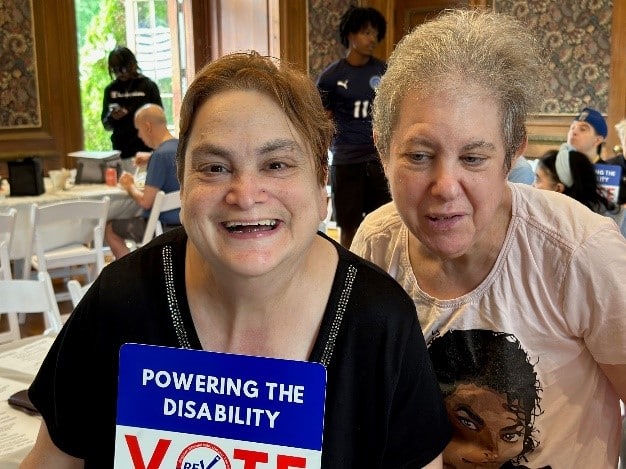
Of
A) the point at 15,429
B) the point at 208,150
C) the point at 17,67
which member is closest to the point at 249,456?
the point at 208,150

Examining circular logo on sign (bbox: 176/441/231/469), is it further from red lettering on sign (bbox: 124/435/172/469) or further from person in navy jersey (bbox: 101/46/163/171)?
person in navy jersey (bbox: 101/46/163/171)

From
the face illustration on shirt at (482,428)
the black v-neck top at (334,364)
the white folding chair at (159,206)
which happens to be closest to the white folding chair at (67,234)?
the white folding chair at (159,206)

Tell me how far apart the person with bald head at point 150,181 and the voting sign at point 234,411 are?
3786 mm

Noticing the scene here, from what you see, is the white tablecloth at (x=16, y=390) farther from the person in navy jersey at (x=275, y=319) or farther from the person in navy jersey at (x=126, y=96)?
the person in navy jersey at (x=126, y=96)

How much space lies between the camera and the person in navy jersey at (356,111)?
547cm

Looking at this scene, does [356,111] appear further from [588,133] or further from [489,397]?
[489,397]

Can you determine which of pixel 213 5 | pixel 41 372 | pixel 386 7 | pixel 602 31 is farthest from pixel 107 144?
pixel 41 372

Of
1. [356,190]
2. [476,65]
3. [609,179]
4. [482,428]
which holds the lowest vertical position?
[356,190]

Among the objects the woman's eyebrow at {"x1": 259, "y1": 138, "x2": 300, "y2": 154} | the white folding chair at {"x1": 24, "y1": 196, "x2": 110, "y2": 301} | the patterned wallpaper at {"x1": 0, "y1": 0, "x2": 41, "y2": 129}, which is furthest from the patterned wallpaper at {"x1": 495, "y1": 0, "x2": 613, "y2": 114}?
the woman's eyebrow at {"x1": 259, "y1": 138, "x2": 300, "y2": 154}

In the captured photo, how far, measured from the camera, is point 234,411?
1.11m

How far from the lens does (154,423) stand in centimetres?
114

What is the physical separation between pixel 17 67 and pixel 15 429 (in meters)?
5.90

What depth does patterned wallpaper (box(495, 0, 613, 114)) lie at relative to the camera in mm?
6285

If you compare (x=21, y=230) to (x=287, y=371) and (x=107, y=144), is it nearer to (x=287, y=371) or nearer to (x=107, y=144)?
(x=107, y=144)
